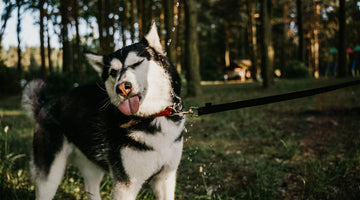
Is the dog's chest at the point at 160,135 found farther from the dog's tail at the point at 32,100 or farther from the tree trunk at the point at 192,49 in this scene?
the tree trunk at the point at 192,49

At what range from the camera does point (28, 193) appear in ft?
9.68

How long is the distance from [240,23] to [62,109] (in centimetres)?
3154

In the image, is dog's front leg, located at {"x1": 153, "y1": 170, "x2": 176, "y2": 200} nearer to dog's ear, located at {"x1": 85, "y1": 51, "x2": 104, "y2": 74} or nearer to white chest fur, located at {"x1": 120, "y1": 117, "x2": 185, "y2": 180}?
white chest fur, located at {"x1": 120, "y1": 117, "x2": 185, "y2": 180}

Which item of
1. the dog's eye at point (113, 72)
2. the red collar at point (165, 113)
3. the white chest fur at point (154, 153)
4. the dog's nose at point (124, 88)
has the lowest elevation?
the white chest fur at point (154, 153)

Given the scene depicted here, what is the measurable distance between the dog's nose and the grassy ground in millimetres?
832

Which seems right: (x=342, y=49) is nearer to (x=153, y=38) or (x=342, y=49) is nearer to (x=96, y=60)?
(x=153, y=38)

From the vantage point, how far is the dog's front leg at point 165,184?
2.13m

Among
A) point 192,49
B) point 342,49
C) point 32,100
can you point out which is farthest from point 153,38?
point 342,49

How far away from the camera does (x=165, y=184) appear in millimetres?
2139

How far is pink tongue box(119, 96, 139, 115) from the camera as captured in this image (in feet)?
6.09

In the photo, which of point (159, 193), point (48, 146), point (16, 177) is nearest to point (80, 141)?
point (48, 146)

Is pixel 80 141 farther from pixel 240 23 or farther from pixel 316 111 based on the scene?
pixel 240 23

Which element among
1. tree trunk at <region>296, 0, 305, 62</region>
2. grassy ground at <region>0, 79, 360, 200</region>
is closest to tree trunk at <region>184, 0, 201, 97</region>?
grassy ground at <region>0, 79, 360, 200</region>

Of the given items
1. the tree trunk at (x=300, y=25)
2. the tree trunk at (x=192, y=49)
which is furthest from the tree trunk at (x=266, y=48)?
the tree trunk at (x=300, y=25)
